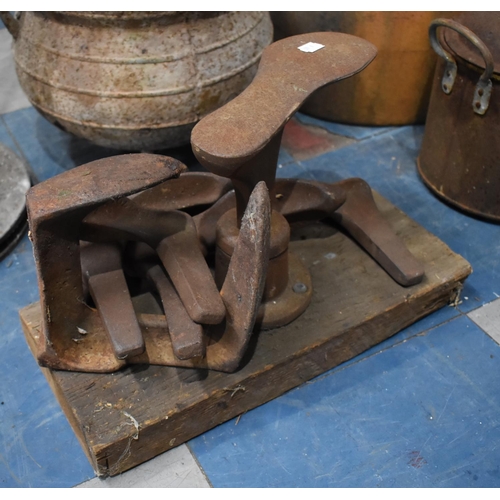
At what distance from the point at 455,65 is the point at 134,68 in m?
0.81

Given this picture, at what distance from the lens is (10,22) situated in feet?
5.70

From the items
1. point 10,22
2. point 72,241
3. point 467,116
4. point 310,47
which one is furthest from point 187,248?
point 10,22

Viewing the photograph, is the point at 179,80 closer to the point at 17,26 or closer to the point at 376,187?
the point at 17,26

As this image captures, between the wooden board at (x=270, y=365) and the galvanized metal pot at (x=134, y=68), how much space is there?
0.51 m

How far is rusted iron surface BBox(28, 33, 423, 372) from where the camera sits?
1.02m

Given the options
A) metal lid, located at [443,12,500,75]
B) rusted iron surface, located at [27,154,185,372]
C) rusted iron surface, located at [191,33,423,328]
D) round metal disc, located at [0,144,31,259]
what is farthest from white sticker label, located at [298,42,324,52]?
round metal disc, located at [0,144,31,259]

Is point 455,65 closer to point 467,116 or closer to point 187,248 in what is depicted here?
point 467,116

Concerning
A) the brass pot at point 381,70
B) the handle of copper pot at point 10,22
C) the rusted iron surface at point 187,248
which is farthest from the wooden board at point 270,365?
the handle of copper pot at point 10,22

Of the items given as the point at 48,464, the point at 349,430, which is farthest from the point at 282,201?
the point at 48,464

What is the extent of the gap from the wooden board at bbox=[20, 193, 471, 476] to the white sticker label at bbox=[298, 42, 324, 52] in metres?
0.47

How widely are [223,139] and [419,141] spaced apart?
1.27m

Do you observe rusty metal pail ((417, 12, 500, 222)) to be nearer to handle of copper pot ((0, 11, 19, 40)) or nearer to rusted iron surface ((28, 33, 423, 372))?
rusted iron surface ((28, 33, 423, 372))

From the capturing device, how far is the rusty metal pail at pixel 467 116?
4.96 feet

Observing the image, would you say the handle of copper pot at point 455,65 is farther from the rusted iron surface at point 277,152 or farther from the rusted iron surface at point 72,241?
the rusted iron surface at point 72,241
